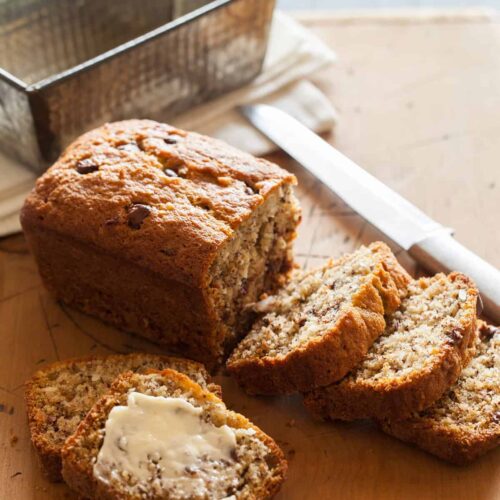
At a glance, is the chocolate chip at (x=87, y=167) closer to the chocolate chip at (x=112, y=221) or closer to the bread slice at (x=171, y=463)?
the chocolate chip at (x=112, y=221)

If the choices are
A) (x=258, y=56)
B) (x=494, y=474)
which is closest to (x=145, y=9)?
(x=258, y=56)

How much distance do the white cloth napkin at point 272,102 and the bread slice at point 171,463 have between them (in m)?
1.71

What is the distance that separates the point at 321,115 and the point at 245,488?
2.70 m

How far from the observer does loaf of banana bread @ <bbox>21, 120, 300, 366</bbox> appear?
3383mm

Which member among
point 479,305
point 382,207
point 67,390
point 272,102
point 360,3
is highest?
point 479,305

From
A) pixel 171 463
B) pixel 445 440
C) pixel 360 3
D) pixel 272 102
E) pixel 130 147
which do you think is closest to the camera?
pixel 171 463

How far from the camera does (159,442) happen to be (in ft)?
9.50

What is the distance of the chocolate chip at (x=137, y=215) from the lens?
3412 millimetres

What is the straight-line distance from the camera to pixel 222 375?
3645mm

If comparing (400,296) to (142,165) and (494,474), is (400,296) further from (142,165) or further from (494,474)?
(142,165)

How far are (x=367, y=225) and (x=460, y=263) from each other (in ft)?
2.17

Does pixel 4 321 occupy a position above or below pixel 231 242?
below

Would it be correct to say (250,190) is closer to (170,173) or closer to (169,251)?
(170,173)

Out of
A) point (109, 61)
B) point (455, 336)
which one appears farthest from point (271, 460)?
point (109, 61)
